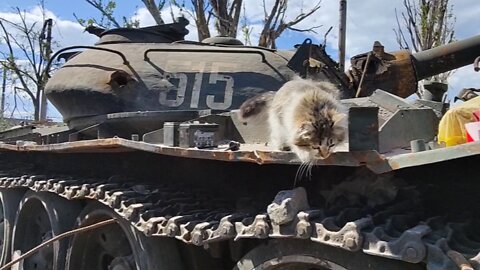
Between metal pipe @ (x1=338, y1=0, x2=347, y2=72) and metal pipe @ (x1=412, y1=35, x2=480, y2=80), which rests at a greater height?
metal pipe @ (x1=338, y1=0, x2=347, y2=72)

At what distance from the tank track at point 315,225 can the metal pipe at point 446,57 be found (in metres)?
2.31

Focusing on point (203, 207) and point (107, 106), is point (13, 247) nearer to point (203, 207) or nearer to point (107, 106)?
point (107, 106)

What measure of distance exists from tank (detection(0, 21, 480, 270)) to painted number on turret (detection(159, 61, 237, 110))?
0.01m

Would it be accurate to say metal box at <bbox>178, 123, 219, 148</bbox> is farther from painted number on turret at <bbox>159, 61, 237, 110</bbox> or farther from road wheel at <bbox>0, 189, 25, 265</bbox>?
road wheel at <bbox>0, 189, 25, 265</bbox>

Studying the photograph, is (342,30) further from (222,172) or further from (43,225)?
(222,172)

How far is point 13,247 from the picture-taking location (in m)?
Answer: 6.38

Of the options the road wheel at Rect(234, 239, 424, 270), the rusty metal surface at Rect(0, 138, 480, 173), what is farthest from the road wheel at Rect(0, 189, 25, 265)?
the road wheel at Rect(234, 239, 424, 270)

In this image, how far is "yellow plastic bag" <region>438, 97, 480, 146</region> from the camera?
10.2ft

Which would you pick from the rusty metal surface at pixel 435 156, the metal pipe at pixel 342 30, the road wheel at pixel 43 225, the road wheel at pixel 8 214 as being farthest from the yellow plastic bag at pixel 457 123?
the metal pipe at pixel 342 30

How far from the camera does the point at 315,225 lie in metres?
2.99

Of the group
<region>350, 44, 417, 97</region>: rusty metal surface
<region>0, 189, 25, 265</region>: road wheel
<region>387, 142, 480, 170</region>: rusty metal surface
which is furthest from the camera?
<region>0, 189, 25, 265</region>: road wheel

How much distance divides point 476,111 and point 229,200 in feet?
5.23

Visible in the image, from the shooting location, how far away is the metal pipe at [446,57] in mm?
5270

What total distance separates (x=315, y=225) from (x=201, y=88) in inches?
103
